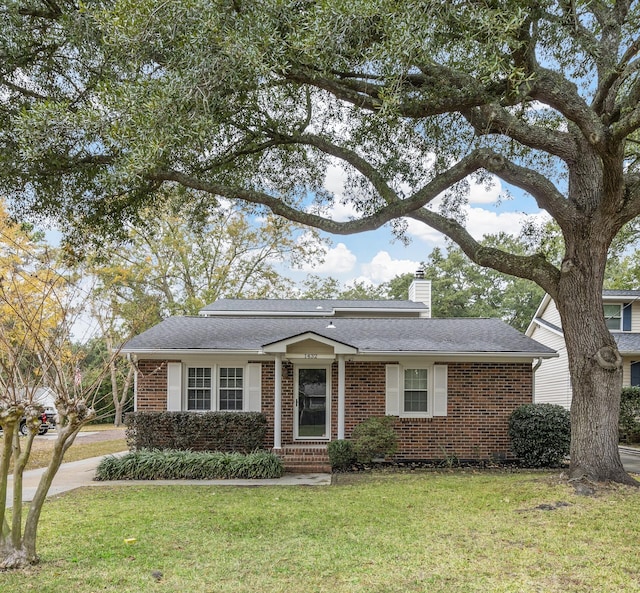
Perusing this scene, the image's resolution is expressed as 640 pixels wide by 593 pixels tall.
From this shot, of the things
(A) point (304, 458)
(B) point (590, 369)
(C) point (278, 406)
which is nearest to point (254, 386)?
(C) point (278, 406)

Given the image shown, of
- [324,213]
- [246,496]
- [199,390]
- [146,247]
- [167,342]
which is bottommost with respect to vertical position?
→ [246,496]

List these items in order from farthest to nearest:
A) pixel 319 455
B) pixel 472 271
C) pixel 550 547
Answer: pixel 472 271, pixel 319 455, pixel 550 547

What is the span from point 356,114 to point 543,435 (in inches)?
320

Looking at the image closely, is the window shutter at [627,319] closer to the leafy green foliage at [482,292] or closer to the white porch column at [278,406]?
the white porch column at [278,406]

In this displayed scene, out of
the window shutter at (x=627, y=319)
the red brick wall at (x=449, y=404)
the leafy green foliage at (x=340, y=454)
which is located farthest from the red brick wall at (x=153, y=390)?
the window shutter at (x=627, y=319)

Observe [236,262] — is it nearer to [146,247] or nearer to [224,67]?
[146,247]

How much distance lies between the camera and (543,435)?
463 inches

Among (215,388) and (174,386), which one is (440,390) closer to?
(215,388)

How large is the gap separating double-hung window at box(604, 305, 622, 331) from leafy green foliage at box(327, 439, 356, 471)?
13022 millimetres

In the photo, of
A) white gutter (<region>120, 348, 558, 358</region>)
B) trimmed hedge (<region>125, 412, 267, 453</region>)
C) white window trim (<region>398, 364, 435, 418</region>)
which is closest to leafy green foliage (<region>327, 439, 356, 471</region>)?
trimmed hedge (<region>125, 412, 267, 453</region>)

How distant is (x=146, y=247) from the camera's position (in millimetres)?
28094

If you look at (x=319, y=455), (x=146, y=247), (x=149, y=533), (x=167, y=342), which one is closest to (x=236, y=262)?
(x=146, y=247)

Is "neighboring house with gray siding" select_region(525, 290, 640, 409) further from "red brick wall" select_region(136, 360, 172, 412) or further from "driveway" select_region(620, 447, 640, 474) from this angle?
"red brick wall" select_region(136, 360, 172, 412)

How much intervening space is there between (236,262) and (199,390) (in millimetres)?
16870
